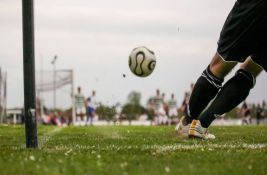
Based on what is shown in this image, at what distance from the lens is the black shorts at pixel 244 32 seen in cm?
618

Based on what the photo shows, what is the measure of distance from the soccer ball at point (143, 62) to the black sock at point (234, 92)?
3681 millimetres

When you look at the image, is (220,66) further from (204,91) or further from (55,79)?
(55,79)

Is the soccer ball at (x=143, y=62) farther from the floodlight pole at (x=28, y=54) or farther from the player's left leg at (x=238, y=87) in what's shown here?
the floodlight pole at (x=28, y=54)

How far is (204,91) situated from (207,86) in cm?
8

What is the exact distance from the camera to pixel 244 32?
20.4 ft

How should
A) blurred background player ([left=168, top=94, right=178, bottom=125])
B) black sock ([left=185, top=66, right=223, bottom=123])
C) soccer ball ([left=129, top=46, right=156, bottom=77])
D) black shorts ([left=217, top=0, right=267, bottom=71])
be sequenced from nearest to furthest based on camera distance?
black shorts ([left=217, top=0, right=267, bottom=71]) → black sock ([left=185, top=66, right=223, bottom=123]) → soccer ball ([left=129, top=46, right=156, bottom=77]) → blurred background player ([left=168, top=94, right=178, bottom=125])

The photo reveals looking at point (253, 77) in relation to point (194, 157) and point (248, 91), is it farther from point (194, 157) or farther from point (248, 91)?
point (194, 157)

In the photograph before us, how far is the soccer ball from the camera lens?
10.6 meters

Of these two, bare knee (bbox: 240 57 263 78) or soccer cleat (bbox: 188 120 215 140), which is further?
soccer cleat (bbox: 188 120 215 140)

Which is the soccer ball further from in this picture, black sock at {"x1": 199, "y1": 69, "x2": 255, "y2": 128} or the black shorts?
the black shorts

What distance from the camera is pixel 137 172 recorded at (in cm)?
404

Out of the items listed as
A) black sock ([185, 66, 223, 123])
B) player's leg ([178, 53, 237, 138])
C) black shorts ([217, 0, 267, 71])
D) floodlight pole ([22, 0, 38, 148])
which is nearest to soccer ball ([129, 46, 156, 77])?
player's leg ([178, 53, 237, 138])

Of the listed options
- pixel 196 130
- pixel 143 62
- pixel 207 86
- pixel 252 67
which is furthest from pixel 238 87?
pixel 143 62

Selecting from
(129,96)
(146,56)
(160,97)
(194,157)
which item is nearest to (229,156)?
(194,157)
